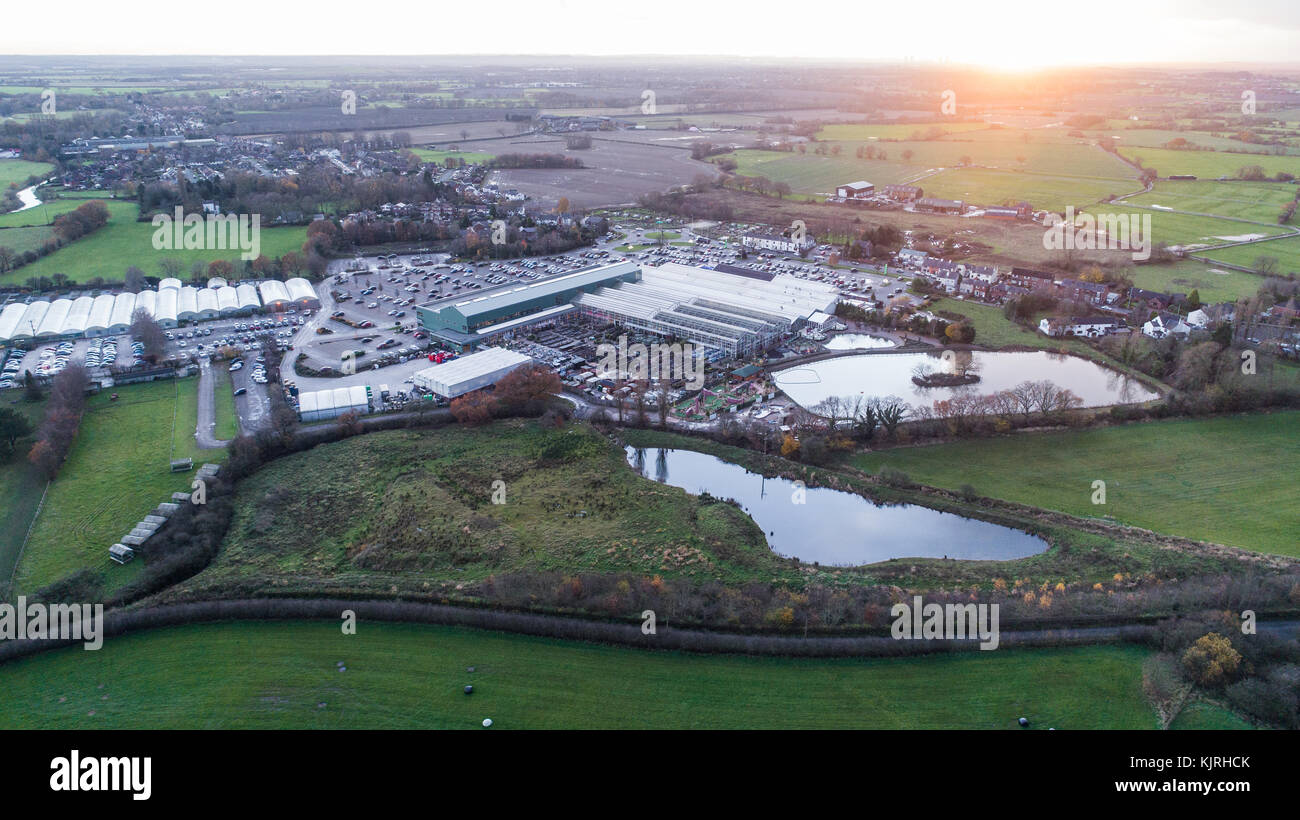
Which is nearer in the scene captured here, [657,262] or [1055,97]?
[657,262]

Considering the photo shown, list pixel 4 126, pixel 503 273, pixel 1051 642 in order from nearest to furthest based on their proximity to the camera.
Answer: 1. pixel 1051 642
2. pixel 503 273
3. pixel 4 126

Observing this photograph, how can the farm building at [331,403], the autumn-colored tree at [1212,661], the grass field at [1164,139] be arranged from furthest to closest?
the grass field at [1164,139]
the farm building at [331,403]
the autumn-colored tree at [1212,661]

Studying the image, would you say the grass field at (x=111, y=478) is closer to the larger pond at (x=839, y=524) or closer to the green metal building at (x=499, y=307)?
the green metal building at (x=499, y=307)

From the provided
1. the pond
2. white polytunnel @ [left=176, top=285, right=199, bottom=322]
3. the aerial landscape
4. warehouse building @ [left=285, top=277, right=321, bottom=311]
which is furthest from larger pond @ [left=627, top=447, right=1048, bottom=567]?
white polytunnel @ [left=176, top=285, right=199, bottom=322]

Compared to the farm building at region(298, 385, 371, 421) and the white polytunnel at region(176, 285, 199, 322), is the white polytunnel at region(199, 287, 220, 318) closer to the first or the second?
the white polytunnel at region(176, 285, 199, 322)

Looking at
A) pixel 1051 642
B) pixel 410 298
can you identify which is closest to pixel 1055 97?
pixel 410 298

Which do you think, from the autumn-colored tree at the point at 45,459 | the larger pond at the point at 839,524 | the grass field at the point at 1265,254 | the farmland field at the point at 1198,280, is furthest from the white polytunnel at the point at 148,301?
the grass field at the point at 1265,254

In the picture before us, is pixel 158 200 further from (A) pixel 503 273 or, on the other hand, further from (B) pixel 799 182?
(B) pixel 799 182
